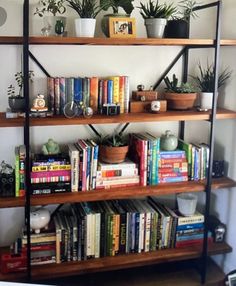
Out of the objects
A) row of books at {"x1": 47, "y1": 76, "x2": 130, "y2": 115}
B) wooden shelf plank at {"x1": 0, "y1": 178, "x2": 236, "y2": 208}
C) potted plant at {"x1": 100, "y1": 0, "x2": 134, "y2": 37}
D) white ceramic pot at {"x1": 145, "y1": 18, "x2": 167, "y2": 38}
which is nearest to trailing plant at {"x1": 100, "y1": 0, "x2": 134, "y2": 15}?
potted plant at {"x1": 100, "y1": 0, "x2": 134, "y2": 37}

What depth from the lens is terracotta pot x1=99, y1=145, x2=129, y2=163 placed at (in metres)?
2.36

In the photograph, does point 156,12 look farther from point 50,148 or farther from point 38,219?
point 38,219

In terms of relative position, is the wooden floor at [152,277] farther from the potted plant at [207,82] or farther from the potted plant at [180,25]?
the potted plant at [180,25]

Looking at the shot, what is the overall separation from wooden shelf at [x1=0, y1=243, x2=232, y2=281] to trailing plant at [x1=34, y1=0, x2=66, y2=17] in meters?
1.48

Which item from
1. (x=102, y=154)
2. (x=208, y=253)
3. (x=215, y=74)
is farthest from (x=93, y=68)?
(x=208, y=253)

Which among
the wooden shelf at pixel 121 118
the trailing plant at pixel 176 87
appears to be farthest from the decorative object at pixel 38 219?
the trailing plant at pixel 176 87

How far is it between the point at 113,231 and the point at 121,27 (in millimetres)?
1212

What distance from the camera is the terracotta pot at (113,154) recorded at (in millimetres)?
2357

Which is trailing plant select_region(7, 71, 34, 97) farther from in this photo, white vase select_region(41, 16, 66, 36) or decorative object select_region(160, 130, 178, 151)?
decorative object select_region(160, 130, 178, 151)

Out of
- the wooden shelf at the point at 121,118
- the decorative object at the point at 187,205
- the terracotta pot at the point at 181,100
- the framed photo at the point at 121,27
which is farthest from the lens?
the decorative object at the point at 187,205

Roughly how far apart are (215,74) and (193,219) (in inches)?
37.8

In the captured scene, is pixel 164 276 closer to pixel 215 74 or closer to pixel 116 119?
pixel 116 119

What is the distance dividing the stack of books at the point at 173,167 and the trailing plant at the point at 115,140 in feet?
0.87

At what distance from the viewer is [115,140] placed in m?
2.43
